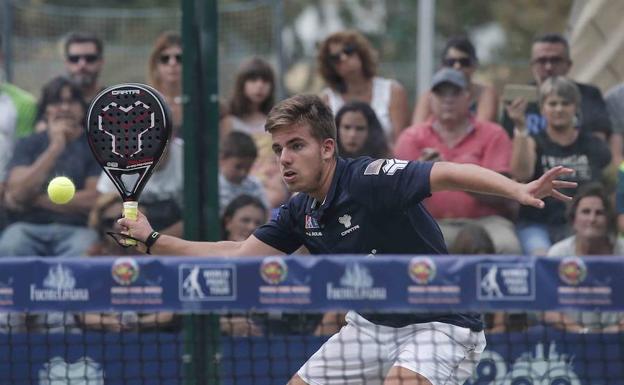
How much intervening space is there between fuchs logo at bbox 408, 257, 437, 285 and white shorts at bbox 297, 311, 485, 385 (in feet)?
1.34

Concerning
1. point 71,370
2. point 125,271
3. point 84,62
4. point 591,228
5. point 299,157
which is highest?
point 84,62

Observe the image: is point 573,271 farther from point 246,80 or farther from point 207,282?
point 246,80

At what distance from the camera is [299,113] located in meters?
5.41

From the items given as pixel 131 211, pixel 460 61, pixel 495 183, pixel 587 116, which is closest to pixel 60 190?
pixel 131 211

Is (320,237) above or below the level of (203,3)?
below

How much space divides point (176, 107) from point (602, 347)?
3354 millimetres

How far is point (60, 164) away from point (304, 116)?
3213mm

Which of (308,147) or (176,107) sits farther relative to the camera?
(176,107)

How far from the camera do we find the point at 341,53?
857cm

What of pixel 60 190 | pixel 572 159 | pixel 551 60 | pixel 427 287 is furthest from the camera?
pixel 551 60

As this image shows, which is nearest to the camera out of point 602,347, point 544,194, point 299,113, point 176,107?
point 544,194

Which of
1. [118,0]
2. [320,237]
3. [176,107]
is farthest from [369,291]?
[118,0]

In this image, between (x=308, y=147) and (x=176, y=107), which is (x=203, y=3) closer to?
(x=176, y=107)

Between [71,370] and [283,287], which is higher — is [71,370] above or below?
below
